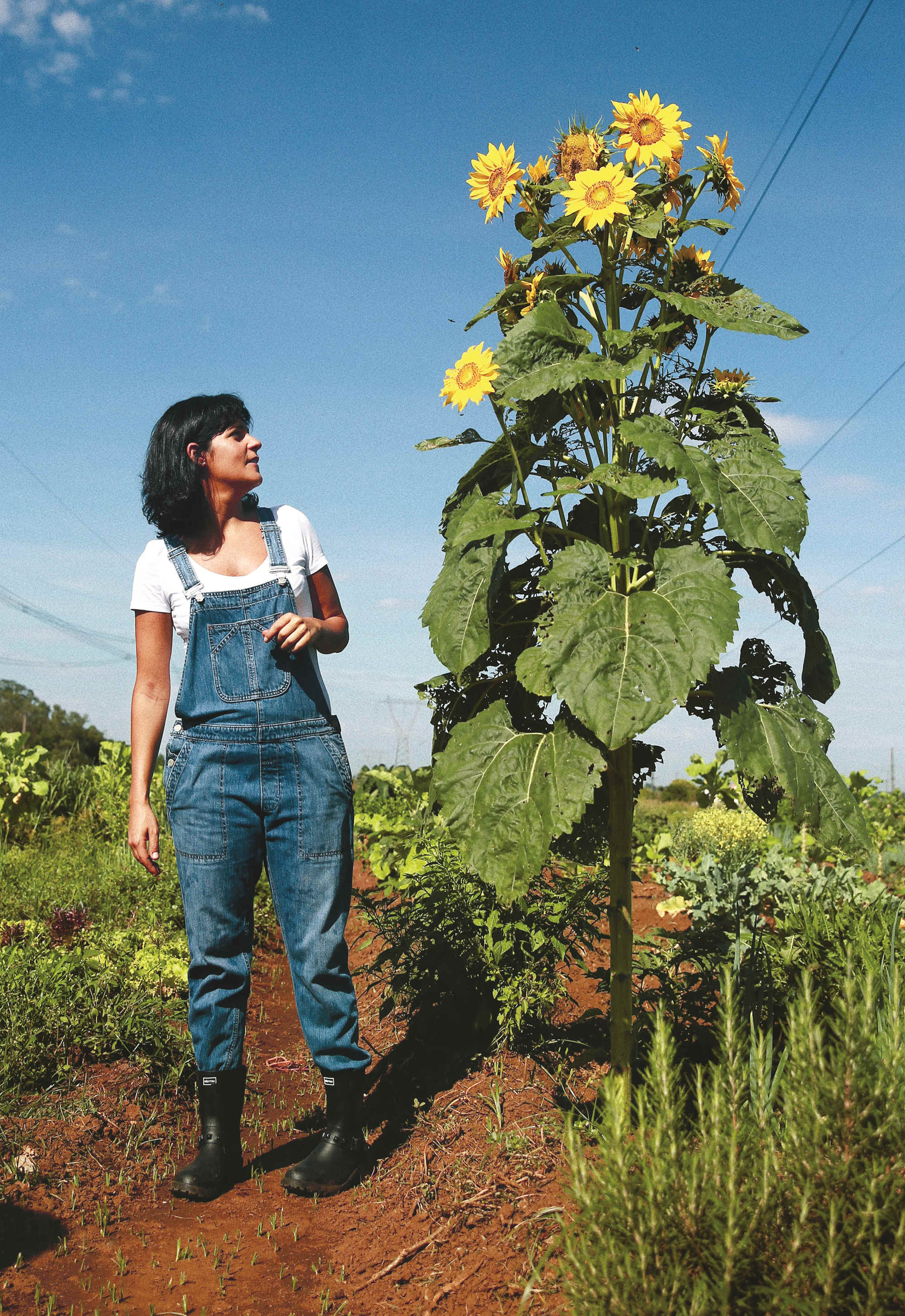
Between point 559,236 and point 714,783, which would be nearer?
point 559,236

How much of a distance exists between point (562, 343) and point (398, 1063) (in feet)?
8.10

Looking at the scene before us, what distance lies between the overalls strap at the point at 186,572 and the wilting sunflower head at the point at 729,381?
1.48m

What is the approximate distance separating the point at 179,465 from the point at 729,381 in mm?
1545

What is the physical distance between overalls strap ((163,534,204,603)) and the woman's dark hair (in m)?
0.08

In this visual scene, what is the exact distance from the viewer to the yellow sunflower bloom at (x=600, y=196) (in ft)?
7.09

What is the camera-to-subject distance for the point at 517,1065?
3039 millimetres

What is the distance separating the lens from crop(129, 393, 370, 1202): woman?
2711 millimetres

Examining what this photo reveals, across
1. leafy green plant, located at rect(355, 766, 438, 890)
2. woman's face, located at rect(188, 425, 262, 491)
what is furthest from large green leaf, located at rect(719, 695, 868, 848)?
leafy green plant, located at rect(355, 766, 438, 890)

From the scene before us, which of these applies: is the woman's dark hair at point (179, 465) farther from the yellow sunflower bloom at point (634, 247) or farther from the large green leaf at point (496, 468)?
the yellow sunflower bloom at point (634, 247)

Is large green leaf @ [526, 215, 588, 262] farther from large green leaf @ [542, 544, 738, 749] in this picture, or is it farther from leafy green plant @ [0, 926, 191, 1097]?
leafy green plant @ [0, 926, 191, 1097]

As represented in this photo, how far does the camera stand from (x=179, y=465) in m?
2.85

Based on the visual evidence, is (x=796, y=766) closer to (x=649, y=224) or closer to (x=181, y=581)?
(x=649, y=224)

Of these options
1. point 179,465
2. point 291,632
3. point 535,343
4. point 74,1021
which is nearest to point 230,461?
point 179,465

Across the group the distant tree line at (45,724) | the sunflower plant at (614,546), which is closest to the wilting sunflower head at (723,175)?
the sunflower plant at (614,546)
